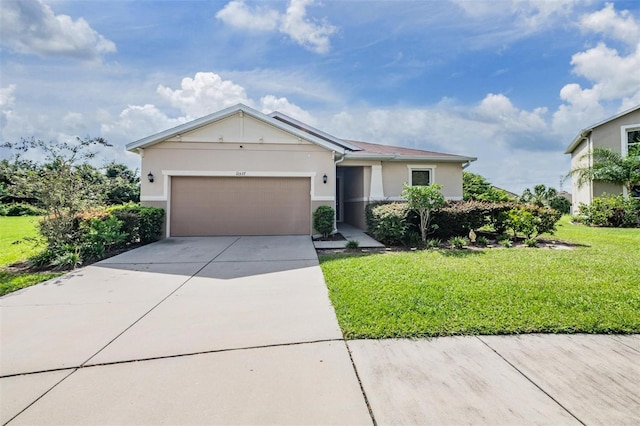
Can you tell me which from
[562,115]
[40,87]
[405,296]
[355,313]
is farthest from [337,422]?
[562,115]

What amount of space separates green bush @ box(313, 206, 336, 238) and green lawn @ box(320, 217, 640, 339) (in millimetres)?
3121

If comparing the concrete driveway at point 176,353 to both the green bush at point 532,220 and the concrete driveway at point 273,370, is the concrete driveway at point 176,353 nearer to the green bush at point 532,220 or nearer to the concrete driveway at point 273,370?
the concrete driveway at point 273,370

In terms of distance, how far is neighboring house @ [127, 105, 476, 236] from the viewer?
10297 millimetres

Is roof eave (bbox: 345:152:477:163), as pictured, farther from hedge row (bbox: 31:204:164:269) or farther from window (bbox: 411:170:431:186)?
hedge row (bbox: 31:204:164:269)

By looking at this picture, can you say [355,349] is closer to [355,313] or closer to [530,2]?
[355,313]

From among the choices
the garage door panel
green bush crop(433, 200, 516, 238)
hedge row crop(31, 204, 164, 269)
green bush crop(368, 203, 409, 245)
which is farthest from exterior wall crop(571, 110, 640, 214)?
hedge row crop(31, 204, 164, 269)

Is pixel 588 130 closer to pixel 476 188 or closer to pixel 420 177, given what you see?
pixel 476 188

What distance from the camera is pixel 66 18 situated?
794 centimetres

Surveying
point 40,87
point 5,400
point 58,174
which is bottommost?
point 5,400

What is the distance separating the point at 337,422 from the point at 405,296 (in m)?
2.49

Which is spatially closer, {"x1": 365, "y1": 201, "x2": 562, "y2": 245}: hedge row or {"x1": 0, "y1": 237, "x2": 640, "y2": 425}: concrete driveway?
{"x1": 0, "y1": 237, "x2": 640, "y2": 425}: concrete driveway

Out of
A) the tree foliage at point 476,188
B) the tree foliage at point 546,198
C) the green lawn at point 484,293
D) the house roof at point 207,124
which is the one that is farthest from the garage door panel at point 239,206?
the tree foliage at point 546,198

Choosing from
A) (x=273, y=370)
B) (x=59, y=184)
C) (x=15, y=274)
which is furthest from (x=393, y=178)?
(x=15, y=274)

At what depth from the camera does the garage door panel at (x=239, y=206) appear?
412 inches
